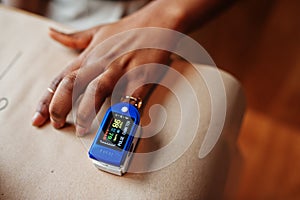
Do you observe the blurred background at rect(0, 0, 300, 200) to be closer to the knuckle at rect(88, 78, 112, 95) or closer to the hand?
the hand

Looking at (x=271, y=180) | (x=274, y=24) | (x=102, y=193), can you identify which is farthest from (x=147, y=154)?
(x=274, y=24)

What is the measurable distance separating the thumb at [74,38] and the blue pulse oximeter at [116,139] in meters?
0.18

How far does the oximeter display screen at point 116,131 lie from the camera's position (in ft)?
1.74

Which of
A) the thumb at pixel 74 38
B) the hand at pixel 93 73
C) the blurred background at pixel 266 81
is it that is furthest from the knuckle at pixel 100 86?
the blurred background at pixel 266 81

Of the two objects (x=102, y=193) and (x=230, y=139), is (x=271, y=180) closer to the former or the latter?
(x=230, y=139)

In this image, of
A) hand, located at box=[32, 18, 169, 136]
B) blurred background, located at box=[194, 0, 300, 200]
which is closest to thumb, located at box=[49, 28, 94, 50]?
hand, located at box=[32, 18, 169, 136]

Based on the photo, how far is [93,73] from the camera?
62cm

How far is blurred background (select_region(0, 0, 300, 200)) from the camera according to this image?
1118 mm

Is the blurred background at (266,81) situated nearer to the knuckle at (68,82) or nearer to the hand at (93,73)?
the hand at (93,73)

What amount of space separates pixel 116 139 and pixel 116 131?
1cm

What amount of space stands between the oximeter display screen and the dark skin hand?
0.04m

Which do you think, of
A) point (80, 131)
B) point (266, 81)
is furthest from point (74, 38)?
point (266, 81)

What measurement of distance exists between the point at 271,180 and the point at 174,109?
2.09 ft

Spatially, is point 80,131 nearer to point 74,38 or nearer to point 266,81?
point 74,38
